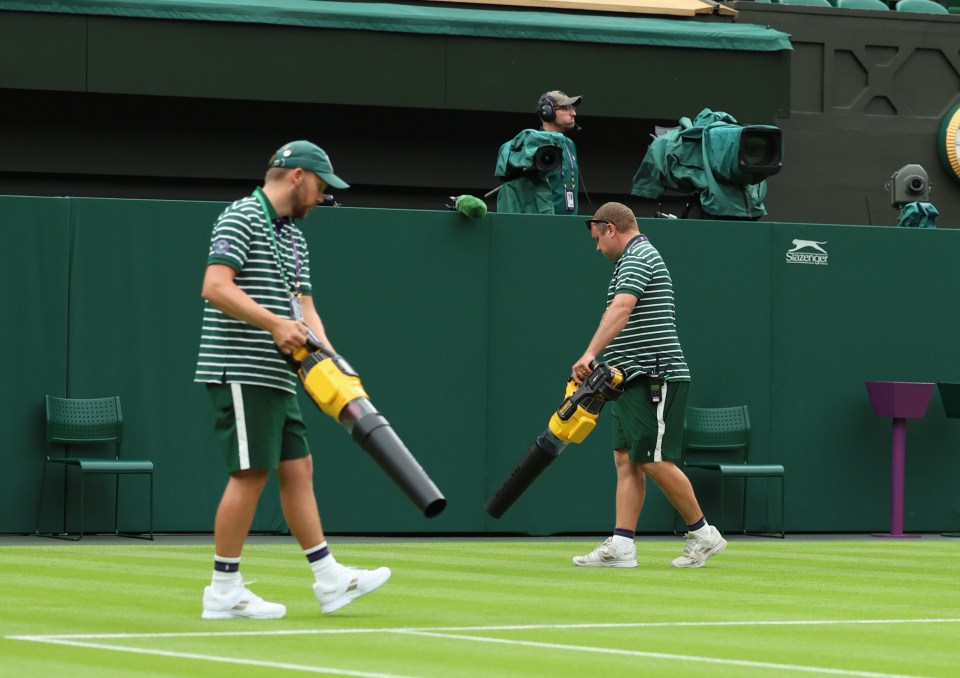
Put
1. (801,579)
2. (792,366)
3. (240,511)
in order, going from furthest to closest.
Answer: (792,366), (801,579), (240,511)

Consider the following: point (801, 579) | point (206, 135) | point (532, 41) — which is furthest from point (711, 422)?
point (206, 135)

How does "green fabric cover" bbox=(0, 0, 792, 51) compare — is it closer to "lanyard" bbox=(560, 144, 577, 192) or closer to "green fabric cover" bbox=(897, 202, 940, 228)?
"green fabric cover" bbox=(897, 202, 940, 228)

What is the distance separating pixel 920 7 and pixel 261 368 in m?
15.5

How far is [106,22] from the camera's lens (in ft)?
57.3

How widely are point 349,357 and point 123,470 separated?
200 cm

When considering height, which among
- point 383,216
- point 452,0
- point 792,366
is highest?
Result: point 452,0

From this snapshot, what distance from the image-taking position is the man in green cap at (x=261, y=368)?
753 centimetres

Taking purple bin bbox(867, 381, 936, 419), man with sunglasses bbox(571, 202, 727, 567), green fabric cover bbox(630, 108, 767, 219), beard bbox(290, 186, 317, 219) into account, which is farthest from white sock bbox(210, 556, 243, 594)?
green fabric cover bbox(630, 108, 767, 219)

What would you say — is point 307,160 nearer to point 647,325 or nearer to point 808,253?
point 647,325

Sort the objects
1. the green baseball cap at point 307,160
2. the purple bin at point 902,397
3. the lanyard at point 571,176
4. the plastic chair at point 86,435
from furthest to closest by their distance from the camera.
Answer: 1. the lanyard at point 571,176
2. the purple bin at point 902,397
3. the plastic chair at point 86,435
4. the green baseball cap at point 307,160

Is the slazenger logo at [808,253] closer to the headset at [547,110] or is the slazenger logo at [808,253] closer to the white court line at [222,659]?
the headset at [547,110]

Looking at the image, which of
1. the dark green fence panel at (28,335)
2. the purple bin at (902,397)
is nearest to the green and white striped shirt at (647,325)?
the purple bin at (902,397)

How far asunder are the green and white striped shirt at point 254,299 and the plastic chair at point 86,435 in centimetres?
583

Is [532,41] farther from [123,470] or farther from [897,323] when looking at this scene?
[123,470]
